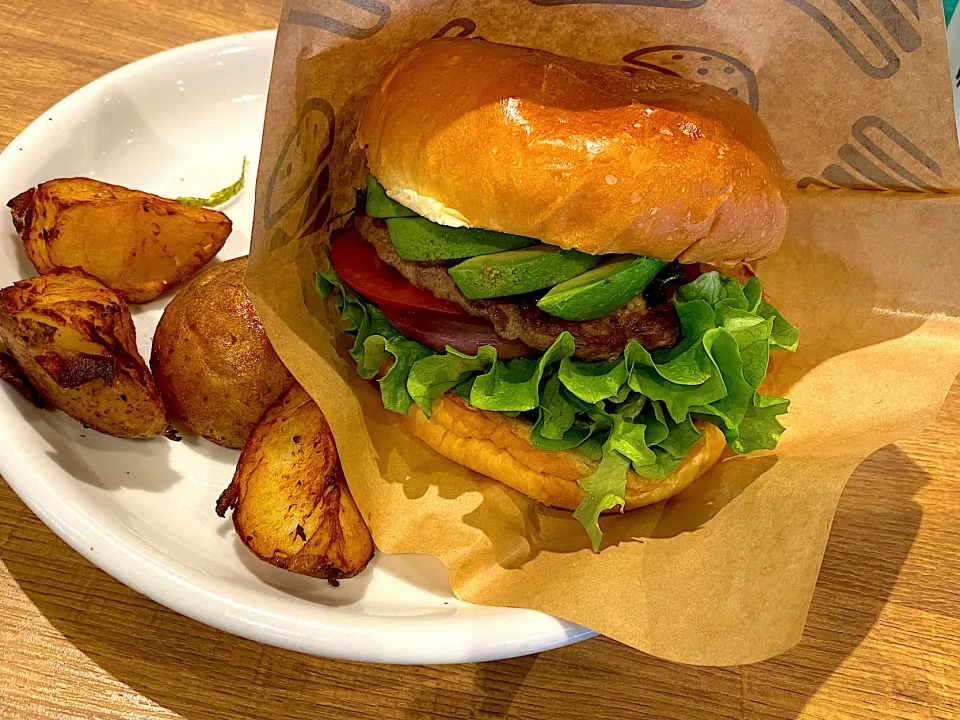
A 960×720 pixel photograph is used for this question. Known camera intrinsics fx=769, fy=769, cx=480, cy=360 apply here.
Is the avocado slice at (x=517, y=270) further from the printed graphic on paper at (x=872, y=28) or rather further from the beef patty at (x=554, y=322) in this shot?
the printed graphic on paper at (x=872, y=28)

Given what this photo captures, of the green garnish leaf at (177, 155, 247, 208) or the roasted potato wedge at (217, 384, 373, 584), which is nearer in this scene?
the roasted potato wedge at (217, 384, 373, 584)

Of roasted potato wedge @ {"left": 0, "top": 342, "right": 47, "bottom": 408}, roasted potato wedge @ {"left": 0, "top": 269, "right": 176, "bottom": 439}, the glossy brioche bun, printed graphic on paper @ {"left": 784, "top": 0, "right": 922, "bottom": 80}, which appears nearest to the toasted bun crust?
printed graphic on paper @ {"left": 784, "top": 0, "right": 922, "bottom": 80}

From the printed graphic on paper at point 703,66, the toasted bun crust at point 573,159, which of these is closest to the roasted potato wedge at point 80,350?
the toasted bun crust at point 573,159

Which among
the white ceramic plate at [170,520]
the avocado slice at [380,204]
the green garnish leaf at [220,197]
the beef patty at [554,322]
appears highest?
the avocado slice at [380,204]

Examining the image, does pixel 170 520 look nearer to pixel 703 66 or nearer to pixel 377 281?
pixel 377 281

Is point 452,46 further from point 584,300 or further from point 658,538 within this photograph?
point 658,538

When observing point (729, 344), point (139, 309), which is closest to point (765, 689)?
point (729, 344)

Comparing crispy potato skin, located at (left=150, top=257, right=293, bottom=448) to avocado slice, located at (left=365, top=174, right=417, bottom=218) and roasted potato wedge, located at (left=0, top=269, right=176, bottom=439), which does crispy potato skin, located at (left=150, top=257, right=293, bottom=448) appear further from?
avocado slice, located at (left=365, top=174, right=417, bottom=218)
